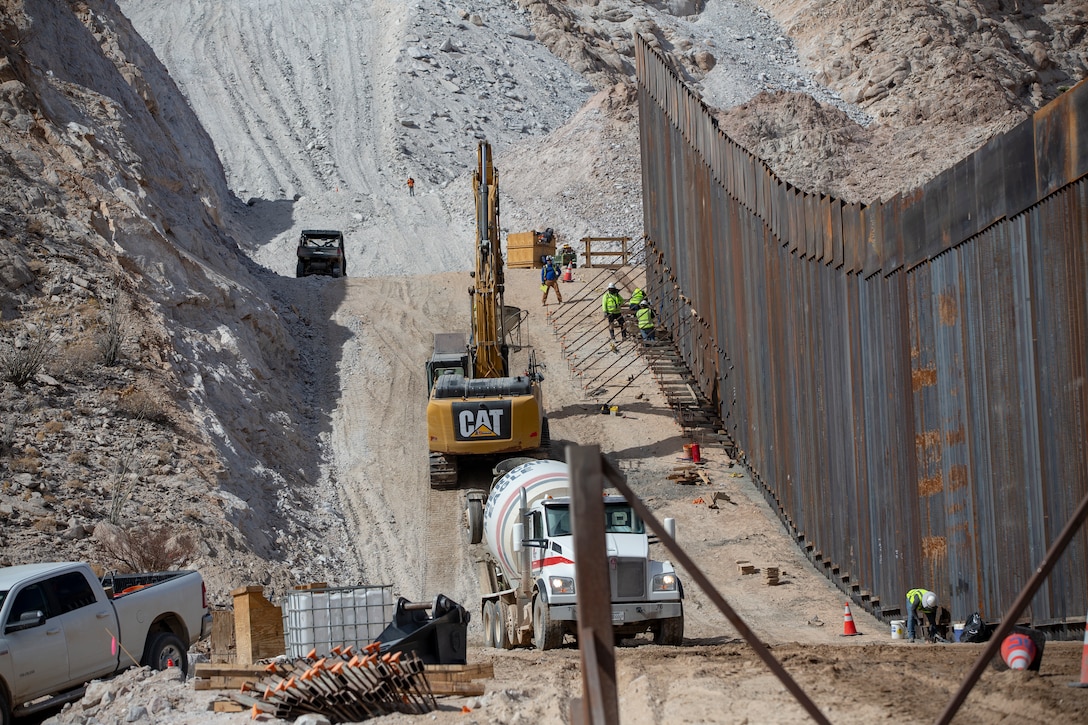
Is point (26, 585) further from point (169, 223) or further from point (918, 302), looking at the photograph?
point (169, 223)

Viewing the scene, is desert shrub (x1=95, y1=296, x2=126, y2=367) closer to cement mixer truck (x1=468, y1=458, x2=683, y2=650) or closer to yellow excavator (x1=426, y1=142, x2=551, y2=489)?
yellow excavator (x1=426, y1=142, x2=551, y2=489)

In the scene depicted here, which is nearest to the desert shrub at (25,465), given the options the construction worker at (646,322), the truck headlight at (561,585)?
the truck headlight at (561,585)

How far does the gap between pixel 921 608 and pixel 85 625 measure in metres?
10.3

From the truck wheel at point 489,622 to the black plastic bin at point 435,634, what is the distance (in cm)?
523

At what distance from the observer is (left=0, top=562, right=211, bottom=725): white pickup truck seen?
1184 cm

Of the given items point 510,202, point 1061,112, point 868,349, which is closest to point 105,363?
point 868,349

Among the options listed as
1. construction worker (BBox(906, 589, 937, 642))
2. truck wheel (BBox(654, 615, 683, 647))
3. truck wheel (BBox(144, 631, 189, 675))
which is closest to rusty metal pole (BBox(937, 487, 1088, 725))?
construction worker (BBox(906, 589, 937, 642))

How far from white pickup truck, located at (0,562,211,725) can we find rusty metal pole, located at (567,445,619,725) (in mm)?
8106

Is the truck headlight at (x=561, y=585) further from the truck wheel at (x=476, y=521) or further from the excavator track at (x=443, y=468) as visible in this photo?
the excavator track at (x=443, y=468)

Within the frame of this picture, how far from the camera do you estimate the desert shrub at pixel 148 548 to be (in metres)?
18.4

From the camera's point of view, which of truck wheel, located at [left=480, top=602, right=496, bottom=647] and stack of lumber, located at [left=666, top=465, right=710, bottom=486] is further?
stack of lumber, located at [left=666, top=465, right=710, bottom=486]

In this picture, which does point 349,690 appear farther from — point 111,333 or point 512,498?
point 111,333

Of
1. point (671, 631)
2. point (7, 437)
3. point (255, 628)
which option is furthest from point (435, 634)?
point (7, 437)

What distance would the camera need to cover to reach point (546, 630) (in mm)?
15469
